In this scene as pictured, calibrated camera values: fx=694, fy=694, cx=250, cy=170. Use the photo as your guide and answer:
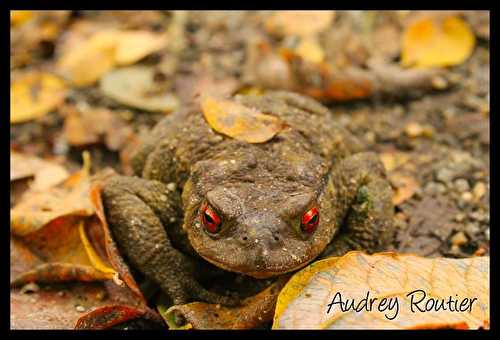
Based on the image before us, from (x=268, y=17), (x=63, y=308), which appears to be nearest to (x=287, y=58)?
(x=268, y=17)

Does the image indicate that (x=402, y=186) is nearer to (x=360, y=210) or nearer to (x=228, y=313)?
(x=360, y=210)

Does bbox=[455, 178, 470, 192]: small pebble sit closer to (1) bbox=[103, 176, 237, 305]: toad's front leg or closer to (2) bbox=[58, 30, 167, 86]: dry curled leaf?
(1) bbox=[103, 176, 237, 305]: toad's front leg

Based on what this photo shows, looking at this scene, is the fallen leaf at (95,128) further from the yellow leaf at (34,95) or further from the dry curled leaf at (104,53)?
the dry curled leaf at (104,53)

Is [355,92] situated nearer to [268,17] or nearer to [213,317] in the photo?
[268,17]

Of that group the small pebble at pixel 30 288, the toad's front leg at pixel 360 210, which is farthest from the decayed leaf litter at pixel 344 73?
the small pebble at pixel 30 288

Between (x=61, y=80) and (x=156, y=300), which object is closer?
(x=156, y=300)

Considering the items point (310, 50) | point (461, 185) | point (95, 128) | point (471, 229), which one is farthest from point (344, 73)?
point (95, 128)
